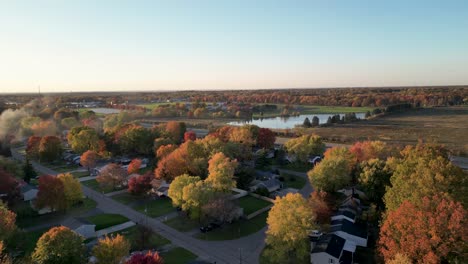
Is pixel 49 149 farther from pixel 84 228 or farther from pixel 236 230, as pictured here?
pixel 236 230

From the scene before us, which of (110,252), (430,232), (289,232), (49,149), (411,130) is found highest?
(430,232)

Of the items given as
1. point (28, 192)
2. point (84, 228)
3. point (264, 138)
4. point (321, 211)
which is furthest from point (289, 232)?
point (264, 138)

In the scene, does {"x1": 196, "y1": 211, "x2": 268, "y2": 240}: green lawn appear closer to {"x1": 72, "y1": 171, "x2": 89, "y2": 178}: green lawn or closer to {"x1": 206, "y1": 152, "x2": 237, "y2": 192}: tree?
{"x1": 206, "y1": 152, "x2": 237, "y2": 192}: tree

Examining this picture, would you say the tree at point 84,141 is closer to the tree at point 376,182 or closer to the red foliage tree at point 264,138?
the red foliage tree at point 264,138

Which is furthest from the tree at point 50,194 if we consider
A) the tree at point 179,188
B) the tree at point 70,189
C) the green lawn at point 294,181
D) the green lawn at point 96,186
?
the green lawn at point 294,181

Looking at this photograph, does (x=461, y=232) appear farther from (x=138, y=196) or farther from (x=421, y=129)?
(x=421, y=129)

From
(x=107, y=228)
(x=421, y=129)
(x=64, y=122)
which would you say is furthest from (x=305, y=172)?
(x=64, y=122)

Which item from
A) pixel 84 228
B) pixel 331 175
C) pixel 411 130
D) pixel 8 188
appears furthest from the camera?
pixel 411 130

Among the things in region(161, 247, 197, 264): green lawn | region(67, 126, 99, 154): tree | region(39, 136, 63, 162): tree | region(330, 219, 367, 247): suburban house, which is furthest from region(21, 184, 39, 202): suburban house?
region(330, 219, 367, 247): suburban house
